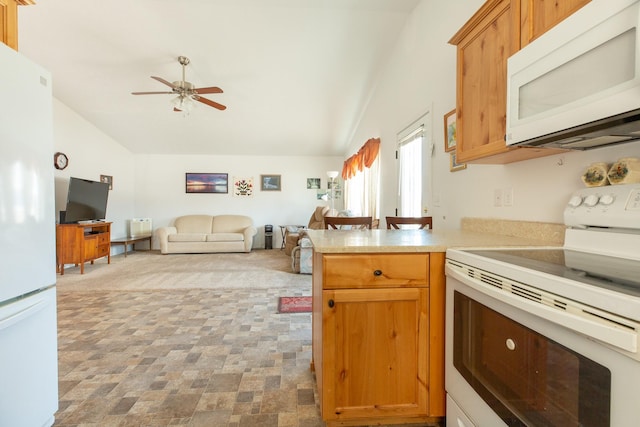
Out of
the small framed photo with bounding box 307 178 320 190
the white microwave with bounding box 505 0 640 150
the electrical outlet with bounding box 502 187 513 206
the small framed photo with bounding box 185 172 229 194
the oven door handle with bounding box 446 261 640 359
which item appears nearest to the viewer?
the oven door handle with bounding box 446 261 640 359

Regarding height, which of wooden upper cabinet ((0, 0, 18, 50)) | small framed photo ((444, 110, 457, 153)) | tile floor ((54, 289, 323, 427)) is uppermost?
wooden upper cabinet ((0, 0, 18, 50))

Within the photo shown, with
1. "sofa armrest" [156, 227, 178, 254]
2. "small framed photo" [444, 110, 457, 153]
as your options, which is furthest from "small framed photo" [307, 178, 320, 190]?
"small framed photo" [444, 110, 457, 153]

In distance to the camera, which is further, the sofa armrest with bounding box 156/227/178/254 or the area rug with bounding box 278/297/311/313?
the sofa armrest with bounding box 156/227/178/254

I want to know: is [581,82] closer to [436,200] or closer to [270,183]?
[436,200]

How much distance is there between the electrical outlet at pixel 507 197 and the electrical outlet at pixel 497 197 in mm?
31

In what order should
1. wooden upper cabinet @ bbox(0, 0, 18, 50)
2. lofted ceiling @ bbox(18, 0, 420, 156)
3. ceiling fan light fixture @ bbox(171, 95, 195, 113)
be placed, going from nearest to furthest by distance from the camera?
wooden upper cabinet @ bbox(0, 0, 18, 50)
lofted ceiling @ bbox(18, 0, 420, 156)
ceiling fan light fixture @ bbox(171, 95, 195, 113)

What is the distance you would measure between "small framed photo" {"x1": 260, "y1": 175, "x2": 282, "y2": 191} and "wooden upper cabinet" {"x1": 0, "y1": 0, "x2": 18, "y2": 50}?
19.6ft

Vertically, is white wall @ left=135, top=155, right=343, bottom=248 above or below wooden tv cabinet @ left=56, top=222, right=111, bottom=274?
above

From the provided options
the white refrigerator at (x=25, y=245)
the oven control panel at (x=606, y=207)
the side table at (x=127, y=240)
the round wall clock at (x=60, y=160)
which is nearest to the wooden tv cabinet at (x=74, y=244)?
the round wall clock at (x=60, y=160)

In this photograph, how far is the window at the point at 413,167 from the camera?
2629 mm

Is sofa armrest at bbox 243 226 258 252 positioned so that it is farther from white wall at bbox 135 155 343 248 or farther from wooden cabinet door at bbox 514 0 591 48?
wooden cabinet door at bbox 514 0 591 48

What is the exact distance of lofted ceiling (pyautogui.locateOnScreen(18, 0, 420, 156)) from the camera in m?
2.95

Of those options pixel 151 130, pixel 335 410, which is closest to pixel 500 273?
pixel 335 410

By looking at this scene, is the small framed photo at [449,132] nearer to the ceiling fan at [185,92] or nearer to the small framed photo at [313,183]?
the ceiling fan at [185,92]
